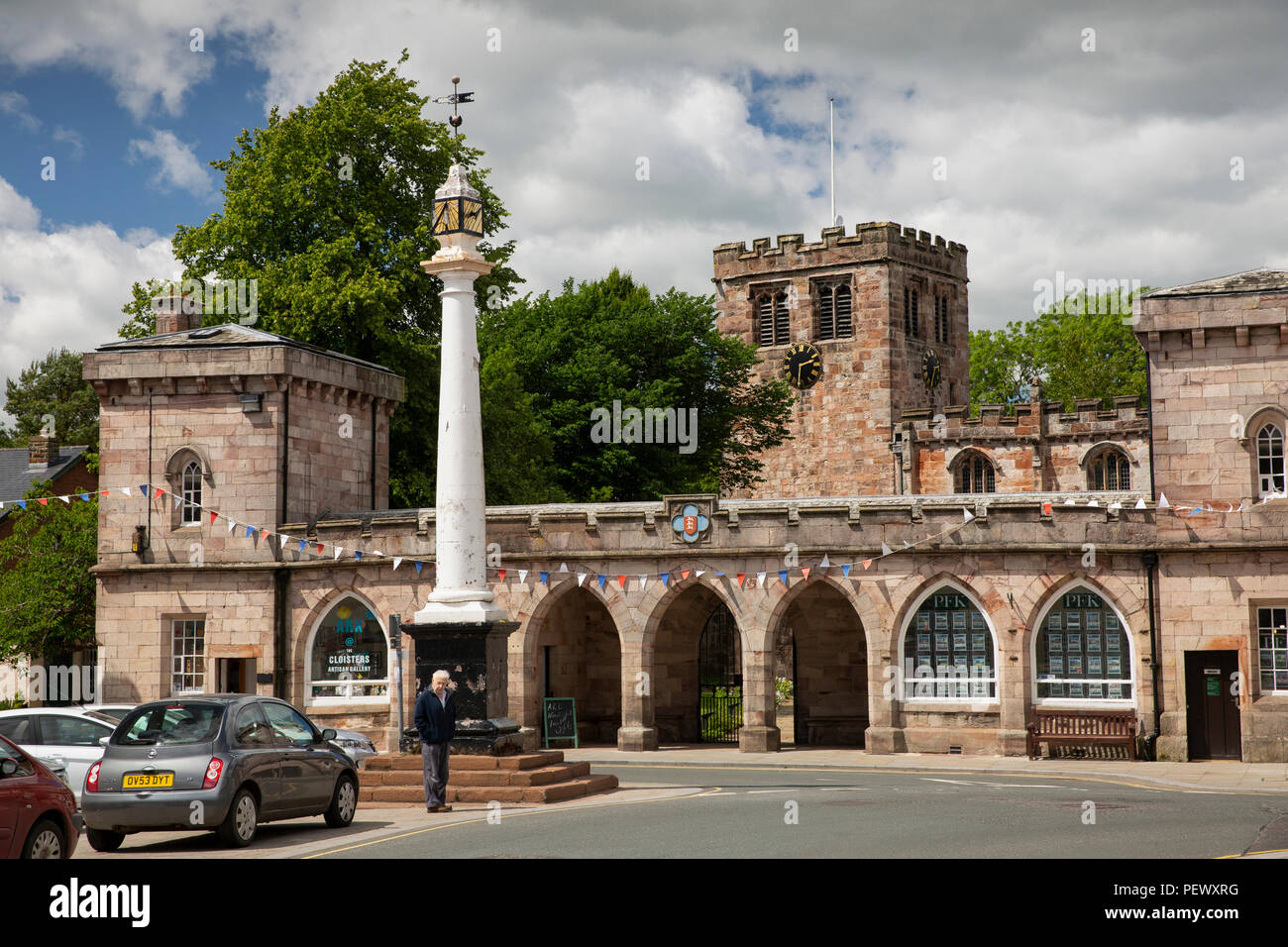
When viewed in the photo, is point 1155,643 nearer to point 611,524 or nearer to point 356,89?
point 611,524

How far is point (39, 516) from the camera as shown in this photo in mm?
42094

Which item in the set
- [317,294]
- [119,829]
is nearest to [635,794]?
[119,829]

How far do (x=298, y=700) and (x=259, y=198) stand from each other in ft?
42.0

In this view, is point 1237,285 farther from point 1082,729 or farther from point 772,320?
point 772,320

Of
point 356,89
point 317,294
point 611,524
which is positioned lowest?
point 611,524

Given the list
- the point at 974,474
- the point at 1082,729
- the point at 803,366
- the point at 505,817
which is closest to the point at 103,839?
the point at 505,817

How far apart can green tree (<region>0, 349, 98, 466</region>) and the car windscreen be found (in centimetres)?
5440

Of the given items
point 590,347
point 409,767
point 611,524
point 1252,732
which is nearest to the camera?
point 409,767

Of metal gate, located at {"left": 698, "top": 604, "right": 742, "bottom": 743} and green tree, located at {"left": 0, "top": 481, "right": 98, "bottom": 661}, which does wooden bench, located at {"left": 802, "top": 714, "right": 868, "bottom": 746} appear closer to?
metal gate, located at {"left": 698, "top": 604, "right": 742, "bottom": 743}

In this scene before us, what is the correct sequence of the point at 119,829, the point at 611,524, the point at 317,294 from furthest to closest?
the point at 317,294
the point at 611,524
the point at 119,829

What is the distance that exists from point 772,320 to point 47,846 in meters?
51.2

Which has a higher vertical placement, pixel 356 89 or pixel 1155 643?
pixel 356 89

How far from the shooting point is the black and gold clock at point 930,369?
202ft
